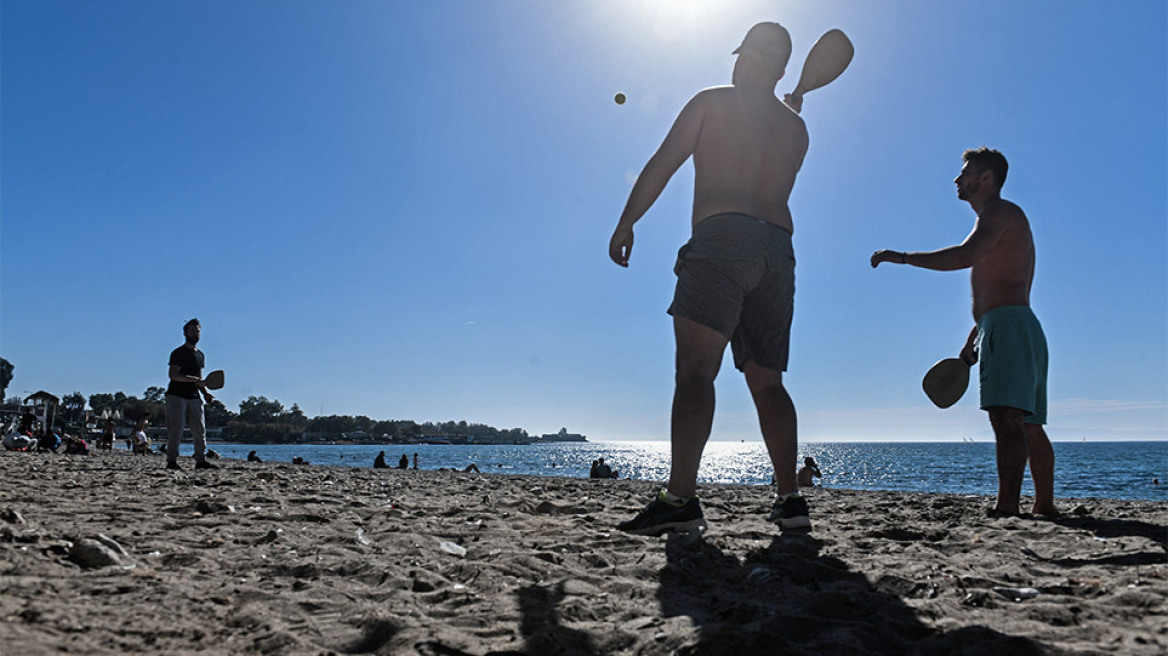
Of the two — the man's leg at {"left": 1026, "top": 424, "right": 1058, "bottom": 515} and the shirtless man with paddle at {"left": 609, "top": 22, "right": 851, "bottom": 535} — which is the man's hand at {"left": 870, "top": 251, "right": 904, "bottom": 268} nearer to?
the shirtless man with paddle at {"left": 609, "top": 22, "right": 851, "bottom": 535}

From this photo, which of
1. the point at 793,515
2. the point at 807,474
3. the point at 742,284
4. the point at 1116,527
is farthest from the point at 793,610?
the point at 807,474


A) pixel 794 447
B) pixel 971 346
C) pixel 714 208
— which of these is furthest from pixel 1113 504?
pixel 714 208

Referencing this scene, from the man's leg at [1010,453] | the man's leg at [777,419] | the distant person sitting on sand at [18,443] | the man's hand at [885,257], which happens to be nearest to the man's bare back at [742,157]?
the man's leg at [777,419]

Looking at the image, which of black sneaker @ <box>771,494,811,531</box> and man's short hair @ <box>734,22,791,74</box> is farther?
man's short hair @ <box>734,22,791,74</box>

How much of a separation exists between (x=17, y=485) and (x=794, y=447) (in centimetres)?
530

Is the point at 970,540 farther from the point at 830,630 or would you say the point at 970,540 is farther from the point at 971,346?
the point at 971,346

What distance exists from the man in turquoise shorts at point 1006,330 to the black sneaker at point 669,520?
2085 millimetres

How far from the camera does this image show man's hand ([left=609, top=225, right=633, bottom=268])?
3328 millimetres

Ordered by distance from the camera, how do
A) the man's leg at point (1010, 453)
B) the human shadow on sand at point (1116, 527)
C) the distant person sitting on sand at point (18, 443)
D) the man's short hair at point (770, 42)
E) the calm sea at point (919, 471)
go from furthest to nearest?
the calm sea at point (919, 471)
the distant person sitting on sand at point (18, 443)
the man's leg at point (1010, 453)
the man's short hair at point (770, 42)
the human shadow on sand at point (1116, 527)

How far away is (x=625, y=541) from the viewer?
2783 mm

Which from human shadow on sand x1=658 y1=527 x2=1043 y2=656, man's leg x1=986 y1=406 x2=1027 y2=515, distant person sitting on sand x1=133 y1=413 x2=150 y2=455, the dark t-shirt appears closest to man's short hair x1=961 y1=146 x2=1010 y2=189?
man's leg x1=986 y1=406 x2=1027 y2=515

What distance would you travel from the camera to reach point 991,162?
4.25m

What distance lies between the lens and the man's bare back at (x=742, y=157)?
321cm

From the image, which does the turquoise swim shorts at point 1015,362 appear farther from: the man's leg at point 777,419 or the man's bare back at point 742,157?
the man's bare back at point 742,157
